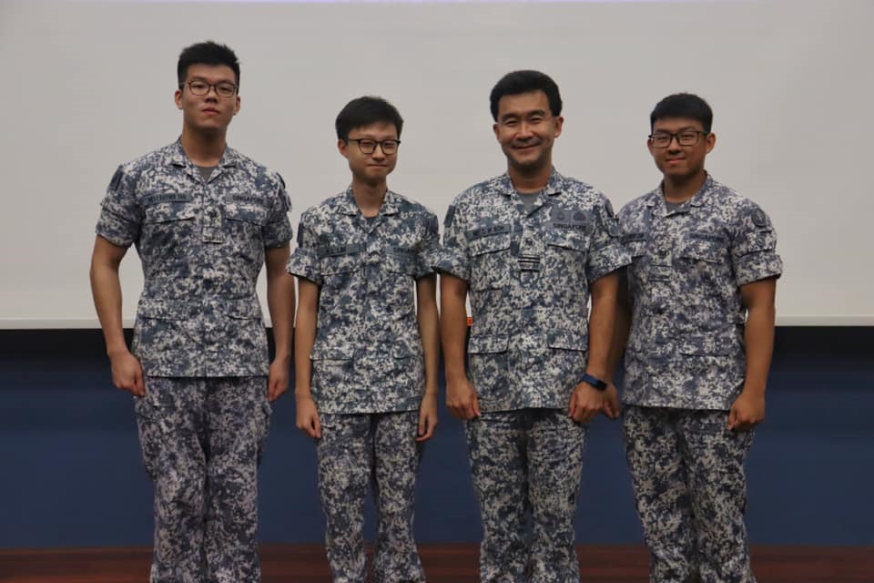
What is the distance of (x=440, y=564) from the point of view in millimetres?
3223

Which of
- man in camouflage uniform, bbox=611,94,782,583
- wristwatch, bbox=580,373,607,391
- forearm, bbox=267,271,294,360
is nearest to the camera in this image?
wristwatch, bbox=580,373,607,391

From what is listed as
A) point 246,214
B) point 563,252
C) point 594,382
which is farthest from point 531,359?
point 246,214

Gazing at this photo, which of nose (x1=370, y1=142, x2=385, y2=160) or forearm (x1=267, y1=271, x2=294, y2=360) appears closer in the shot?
nose (x1=370, y1=142, x2=385, y2=160)

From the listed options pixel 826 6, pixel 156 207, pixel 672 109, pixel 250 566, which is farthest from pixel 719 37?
pixel 250 566

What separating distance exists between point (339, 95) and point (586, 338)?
4.80ft

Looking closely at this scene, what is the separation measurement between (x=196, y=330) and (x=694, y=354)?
1222mm

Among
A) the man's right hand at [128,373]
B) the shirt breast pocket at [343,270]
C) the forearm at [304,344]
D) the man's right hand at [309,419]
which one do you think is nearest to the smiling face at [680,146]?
the shirt breast pocket at [343,270]

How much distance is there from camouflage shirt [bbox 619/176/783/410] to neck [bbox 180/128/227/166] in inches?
43.8

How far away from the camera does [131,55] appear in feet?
10.3

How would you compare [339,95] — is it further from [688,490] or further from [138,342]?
[688,490]

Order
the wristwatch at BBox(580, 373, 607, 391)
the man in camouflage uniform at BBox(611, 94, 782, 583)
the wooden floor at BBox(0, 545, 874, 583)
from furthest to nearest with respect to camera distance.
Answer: the wooden floor at BBox(0, 545, 874, 583), the man in camouflage uniform at BBox(611, 94, 782, 583), the wristwatch at BBox(580, 373, 607, 391)

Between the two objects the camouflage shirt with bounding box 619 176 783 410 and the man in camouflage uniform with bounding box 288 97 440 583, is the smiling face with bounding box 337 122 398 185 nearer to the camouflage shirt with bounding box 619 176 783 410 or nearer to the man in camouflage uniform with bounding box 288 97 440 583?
the man in camouflage uniform with bounding box 288 97 440 583

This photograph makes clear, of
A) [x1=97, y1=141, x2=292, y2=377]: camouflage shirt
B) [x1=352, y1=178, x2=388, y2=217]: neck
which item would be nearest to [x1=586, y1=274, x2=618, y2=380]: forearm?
[x1=352, y1=178, x2=388, y2=217]: neck

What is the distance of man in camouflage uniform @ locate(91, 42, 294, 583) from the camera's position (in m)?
2.20
